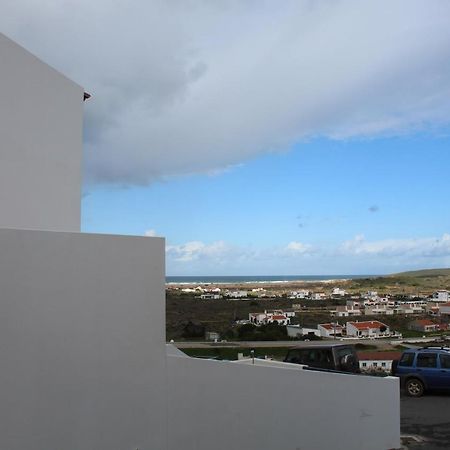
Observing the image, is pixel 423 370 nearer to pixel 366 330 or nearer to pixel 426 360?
pixel 426 360

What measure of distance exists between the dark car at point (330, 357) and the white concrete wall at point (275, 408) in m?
3.36

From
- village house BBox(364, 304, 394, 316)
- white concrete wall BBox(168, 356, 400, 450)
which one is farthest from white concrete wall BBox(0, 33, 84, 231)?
village house BBox(364, 304, 394, 316)

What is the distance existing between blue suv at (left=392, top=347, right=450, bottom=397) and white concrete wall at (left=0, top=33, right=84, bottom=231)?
34.7 ft

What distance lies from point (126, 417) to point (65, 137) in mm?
4735

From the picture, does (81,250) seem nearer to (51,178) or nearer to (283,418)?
(51,178)

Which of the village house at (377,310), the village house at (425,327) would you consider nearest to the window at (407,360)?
the village house at (425,327)

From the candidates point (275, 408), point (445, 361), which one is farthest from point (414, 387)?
point (275, 408)

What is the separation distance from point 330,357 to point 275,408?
5116 millimetres

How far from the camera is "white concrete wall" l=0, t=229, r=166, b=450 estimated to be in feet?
19.9

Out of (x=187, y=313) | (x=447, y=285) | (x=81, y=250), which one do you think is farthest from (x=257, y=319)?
(x=447, y=285)

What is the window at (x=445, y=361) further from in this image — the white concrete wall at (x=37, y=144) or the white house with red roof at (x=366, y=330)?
the white house with red roof at (x=366, y=330)

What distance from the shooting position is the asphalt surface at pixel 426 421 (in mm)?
10159

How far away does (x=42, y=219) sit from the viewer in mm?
8172

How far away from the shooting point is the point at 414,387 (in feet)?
48.4
